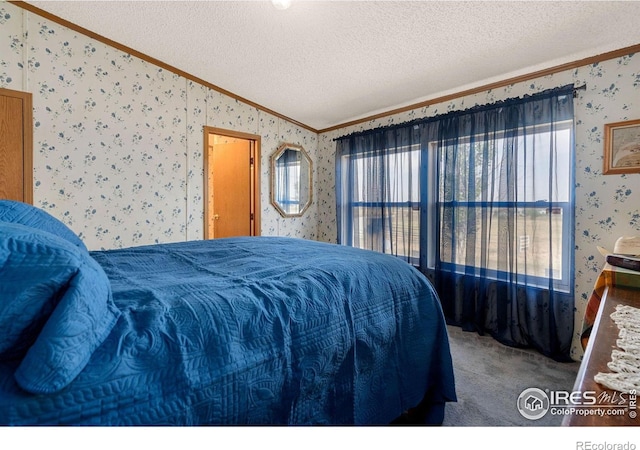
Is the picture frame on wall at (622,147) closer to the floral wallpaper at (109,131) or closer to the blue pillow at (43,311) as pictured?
the blue pillow at (43,311)

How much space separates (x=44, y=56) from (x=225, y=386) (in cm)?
313

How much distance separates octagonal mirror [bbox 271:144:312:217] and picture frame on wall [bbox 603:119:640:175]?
315 cm

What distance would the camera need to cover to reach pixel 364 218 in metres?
3.88

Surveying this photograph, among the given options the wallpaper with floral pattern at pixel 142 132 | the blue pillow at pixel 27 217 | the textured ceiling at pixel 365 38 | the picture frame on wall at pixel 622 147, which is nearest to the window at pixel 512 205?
the wallpaper with floral pattern at pixel 142 132

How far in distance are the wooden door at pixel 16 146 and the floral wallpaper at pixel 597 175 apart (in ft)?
13.3

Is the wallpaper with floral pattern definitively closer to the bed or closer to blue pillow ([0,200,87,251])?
the bed

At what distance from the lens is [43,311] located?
68 cm

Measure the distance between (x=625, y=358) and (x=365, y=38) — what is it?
2.41 m

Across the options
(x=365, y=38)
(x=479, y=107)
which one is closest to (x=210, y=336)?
(x=365, y=38)

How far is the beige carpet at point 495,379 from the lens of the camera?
1.72 metres

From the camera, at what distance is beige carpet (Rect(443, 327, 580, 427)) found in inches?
67.6

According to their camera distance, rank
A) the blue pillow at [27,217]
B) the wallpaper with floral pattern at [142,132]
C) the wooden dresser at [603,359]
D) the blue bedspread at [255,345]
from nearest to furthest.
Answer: the wooden dresser at [603,359]
the blue bedspread at [255,345]
the blue pillow at [27,217]
the wallpaper with floral pattern at [142,132]

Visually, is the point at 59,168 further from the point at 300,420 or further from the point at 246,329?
the point at 300,420
